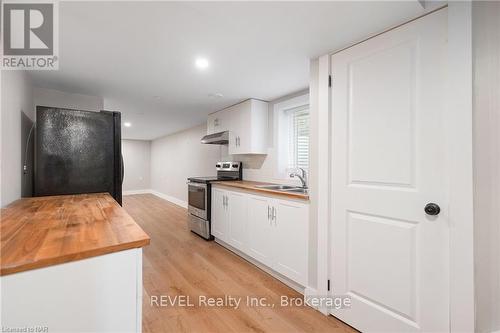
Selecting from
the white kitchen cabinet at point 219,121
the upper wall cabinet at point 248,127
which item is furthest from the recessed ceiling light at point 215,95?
the white kitchen cabinet at point 219,121

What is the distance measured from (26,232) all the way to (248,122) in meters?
2.67

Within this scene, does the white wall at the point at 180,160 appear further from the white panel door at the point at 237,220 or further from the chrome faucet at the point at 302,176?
the chrome faucet at the point at 302,176

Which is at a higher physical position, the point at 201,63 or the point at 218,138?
the point at 201,63

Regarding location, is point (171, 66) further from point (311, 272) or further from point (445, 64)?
point (311, 272)

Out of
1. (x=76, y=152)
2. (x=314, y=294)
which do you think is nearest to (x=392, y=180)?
(x=314, y=294)

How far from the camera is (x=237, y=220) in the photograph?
9.74 ft

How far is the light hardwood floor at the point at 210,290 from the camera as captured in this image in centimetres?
171

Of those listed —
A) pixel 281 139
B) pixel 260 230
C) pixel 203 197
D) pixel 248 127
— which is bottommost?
pixel 260 230

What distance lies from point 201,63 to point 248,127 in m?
1.34

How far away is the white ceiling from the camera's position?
4.50 ft

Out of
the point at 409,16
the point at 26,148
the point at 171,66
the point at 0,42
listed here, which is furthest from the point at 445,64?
the point at 26,148

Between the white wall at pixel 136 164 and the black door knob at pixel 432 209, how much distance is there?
8.86m

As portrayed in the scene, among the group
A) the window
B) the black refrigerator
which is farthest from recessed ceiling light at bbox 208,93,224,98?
the black refrigerator

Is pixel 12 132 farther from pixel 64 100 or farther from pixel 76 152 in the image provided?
pixel 64 100
